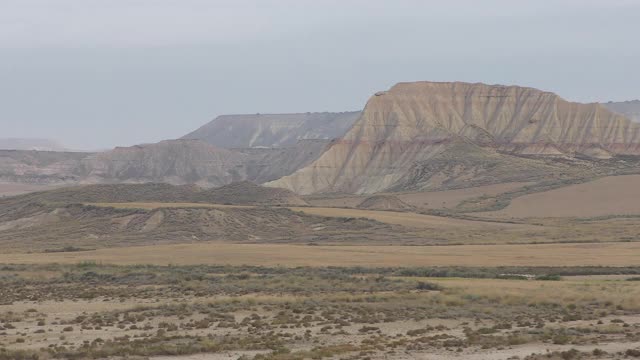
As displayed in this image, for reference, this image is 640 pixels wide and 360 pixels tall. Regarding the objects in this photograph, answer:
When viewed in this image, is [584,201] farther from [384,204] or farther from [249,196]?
[249,196]

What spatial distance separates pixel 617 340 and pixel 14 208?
413 feet

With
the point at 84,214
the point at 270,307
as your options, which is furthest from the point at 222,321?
the point at 84,214

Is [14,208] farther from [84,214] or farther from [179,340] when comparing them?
[179,340]

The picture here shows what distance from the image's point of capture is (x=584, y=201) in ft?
514

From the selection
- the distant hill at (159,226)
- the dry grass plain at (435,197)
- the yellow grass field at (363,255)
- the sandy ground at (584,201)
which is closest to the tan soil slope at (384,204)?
the dry grass plain at (435,197)

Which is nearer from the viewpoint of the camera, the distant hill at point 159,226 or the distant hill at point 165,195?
the distant hill at point 159,226

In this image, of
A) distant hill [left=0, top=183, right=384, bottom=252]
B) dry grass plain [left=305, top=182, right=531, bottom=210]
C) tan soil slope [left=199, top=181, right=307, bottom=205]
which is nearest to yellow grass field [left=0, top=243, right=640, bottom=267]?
distant hill [left=0, top=183, right=384, bottom=252]

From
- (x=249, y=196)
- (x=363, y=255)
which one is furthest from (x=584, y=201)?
(x=363, y=255)

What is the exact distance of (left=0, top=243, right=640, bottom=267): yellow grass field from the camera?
75.4 m

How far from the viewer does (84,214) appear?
428ft

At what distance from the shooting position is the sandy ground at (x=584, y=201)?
149375mm

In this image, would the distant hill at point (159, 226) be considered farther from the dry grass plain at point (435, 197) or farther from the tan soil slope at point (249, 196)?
the dry grass plain at point (435, 197)

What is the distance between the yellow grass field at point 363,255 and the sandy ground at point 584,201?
58578 millimetres

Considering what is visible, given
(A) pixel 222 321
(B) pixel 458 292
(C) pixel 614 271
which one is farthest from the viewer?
(C) pixel 614 271
